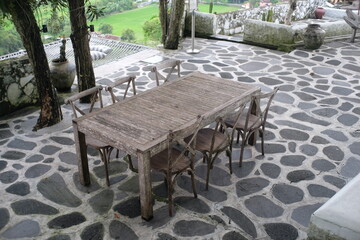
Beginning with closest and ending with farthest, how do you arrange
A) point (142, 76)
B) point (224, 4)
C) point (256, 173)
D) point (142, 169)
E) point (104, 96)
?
point (142, 169) → point (256, 173) → point (104, 96) → point (142, 76) → point (224, 4)

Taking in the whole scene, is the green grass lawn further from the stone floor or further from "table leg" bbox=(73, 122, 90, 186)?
"table leg" bbox=(73, 122, 90, 186)

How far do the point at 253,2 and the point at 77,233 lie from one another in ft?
41.4

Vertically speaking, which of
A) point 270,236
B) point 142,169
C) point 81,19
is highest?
point 81,19

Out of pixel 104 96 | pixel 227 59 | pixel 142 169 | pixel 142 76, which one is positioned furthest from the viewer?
pixel 227 59

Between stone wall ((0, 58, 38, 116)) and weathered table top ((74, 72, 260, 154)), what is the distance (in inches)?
110

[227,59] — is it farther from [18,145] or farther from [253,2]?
[253,2]

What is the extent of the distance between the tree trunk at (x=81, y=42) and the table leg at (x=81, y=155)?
7.65 feet

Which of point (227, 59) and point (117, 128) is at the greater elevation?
point (117, 128)

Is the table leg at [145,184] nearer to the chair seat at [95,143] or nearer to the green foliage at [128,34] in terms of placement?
the chair seat at [95,143]

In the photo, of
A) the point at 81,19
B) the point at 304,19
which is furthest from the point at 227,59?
the point at 304,19

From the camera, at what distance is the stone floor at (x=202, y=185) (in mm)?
3727

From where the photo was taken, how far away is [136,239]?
358 cm

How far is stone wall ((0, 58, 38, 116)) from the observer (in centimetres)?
612

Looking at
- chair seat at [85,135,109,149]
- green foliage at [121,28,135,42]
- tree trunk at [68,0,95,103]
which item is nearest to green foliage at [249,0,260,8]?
green foliage at [121,28,135,42]
